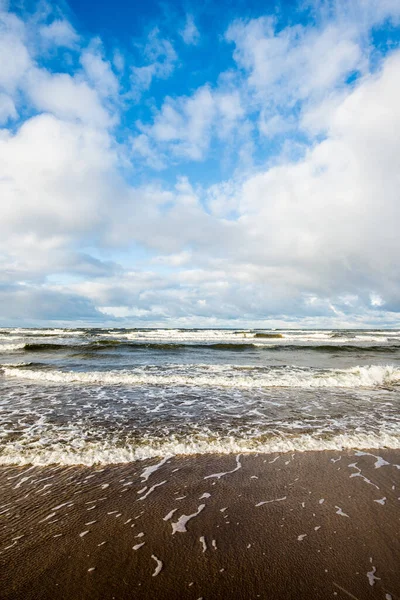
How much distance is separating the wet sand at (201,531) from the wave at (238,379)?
699cm

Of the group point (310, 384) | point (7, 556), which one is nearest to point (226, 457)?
point (7, 556)

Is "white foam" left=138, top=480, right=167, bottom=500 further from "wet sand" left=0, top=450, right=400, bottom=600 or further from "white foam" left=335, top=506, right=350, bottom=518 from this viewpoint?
"white foam" left=335, top=506, right=350, bottom=518

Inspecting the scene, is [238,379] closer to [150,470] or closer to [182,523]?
[150,470]

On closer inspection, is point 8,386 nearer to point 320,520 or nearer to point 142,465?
point 142,465

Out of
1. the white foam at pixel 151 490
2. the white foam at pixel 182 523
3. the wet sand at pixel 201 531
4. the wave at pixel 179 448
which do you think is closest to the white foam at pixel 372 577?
the wet sand at pixel 201 531

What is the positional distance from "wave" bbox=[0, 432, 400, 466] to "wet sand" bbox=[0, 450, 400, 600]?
310mm

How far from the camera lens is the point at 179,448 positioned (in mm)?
5922

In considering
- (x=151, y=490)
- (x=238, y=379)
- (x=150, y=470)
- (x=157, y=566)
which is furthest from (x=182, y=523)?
(x=238, y=379)

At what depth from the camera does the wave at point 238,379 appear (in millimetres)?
12305

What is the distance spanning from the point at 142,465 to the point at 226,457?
1.49m

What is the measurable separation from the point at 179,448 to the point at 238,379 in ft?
23.6

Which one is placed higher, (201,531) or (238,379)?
(238,379)

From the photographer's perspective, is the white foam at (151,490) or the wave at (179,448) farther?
the wave at (179,448)

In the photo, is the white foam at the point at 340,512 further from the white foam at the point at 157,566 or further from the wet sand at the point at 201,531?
the white foam at the point at 157,566
